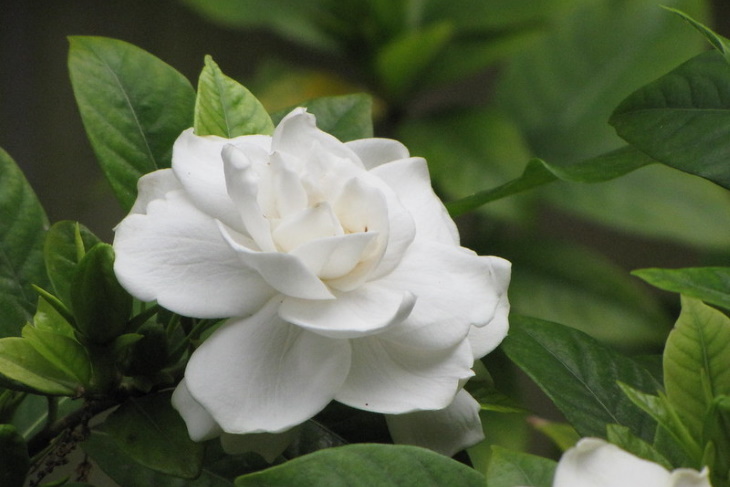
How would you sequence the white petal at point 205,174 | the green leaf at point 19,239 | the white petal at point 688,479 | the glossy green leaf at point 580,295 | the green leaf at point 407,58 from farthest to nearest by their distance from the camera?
1. the glossy green leaf at point 580,295
2. the green leaf at point 407,58
3. the green leaf at point 19,239
4. the white petal at point 205,174
5. the white petal at point 688,479

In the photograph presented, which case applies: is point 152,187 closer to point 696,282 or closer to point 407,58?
point 696,282

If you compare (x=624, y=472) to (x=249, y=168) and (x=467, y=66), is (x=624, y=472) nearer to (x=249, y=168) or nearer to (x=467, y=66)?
(x=249, y=168)

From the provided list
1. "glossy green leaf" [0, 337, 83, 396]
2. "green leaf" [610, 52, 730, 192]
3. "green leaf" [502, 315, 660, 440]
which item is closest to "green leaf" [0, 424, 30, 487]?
"glossy green leaf" [0, 337, 83, 396]

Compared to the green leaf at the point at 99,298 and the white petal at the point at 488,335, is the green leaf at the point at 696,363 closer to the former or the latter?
the white petal at the point at 488,335

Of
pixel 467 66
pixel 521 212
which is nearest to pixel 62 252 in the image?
pixel 521 212

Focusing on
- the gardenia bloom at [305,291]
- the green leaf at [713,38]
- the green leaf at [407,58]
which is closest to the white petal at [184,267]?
the gardenia bloom at [305,291]

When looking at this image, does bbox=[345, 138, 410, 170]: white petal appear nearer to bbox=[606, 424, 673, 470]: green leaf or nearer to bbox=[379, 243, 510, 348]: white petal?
bbox=[379, 243, 510, 348]: white petal
